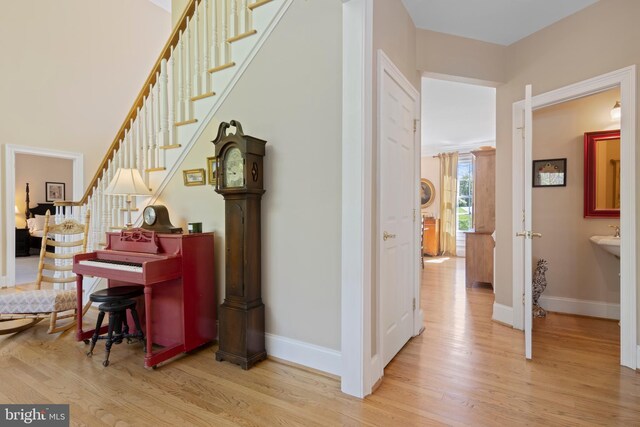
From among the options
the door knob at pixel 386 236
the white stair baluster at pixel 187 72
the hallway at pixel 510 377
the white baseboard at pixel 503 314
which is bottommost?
the hallway at pixel 510 377

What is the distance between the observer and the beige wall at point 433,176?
328 inches

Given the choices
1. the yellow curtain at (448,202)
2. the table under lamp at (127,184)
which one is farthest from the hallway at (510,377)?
the yellow curtain at (448,202)

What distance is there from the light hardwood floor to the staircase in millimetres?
1543

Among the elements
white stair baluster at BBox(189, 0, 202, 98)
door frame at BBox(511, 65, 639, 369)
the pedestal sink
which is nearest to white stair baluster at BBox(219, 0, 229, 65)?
white stair baluster at BBox(189, 0, 202, 98)

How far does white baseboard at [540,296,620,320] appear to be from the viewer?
3.29m

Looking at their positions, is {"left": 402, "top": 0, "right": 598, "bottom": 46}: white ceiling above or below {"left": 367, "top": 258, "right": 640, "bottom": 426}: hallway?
above

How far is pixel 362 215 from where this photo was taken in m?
1.97

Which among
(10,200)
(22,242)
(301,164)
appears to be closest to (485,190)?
(301,164)

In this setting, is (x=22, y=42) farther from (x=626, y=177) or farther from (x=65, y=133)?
(x=626, y=177)

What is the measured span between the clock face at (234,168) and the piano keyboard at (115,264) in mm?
903

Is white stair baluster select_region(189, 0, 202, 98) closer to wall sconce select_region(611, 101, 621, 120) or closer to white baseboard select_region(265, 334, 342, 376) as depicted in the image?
white baseboard select_region(265, 334, 342, 376)

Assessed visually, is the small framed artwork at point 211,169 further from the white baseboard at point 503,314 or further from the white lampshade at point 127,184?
the white baseboard at point 503,314

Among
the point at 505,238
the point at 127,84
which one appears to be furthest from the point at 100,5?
the point at 505,238

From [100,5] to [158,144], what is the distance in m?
4.89
